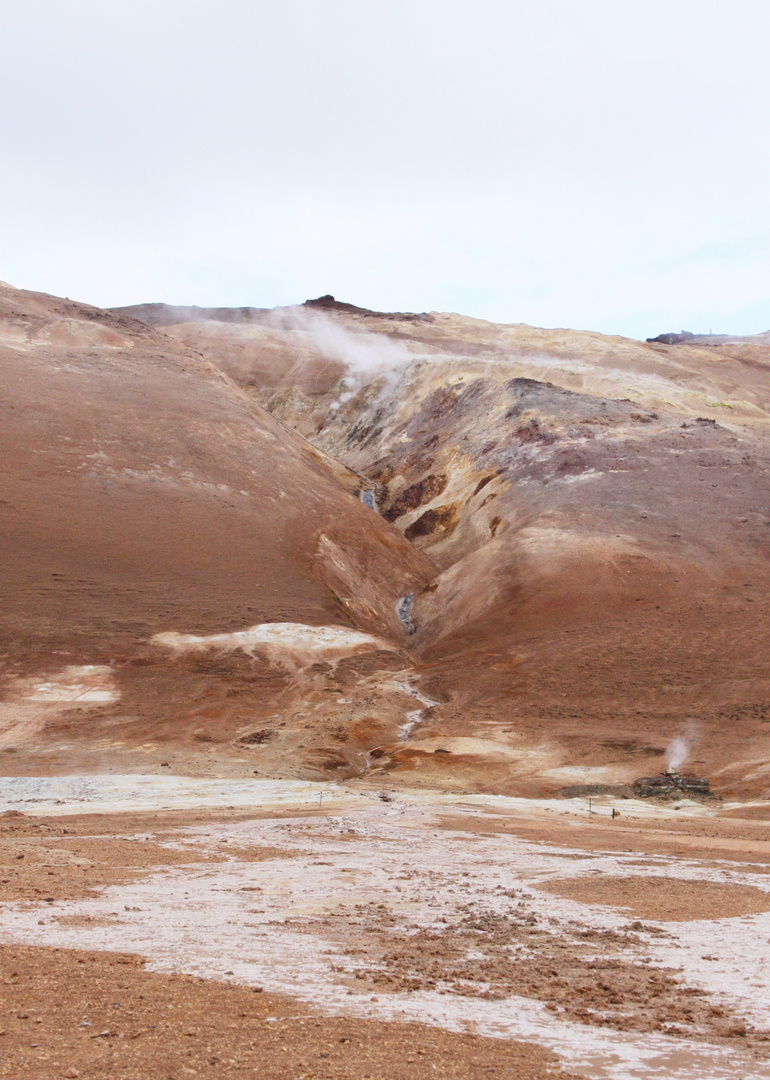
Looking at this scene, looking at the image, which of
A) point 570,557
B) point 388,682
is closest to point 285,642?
point 388,682

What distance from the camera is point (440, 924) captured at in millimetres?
9648

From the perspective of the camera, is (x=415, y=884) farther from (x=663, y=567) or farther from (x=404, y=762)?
(x=663, y=567)

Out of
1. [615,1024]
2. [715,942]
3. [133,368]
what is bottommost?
[715,942]

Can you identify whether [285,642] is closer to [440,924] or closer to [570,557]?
[570,557]

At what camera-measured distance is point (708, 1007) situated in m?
6.89

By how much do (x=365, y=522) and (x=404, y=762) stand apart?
2633cm

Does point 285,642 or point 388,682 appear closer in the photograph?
point 388,682

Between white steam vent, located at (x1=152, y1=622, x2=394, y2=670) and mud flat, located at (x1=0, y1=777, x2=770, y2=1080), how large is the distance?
17311 millimetres

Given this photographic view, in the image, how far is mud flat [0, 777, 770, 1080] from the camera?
20.5 feet

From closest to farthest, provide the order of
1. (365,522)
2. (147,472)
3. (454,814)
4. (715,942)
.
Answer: (715,942), (454,814), (147,472), (365,522)

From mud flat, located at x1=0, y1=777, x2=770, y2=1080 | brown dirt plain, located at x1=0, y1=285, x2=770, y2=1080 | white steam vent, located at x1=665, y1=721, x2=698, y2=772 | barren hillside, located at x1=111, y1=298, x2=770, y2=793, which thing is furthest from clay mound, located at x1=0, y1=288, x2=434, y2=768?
mud flat, located at x1=0, y1=777, x2=770, y2=1080

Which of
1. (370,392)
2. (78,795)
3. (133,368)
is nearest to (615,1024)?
(78,795)

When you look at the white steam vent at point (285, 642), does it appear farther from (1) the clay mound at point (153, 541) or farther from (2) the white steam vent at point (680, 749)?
(2) the white steam vent at point (680, 749)

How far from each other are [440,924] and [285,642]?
2784 centimetres
